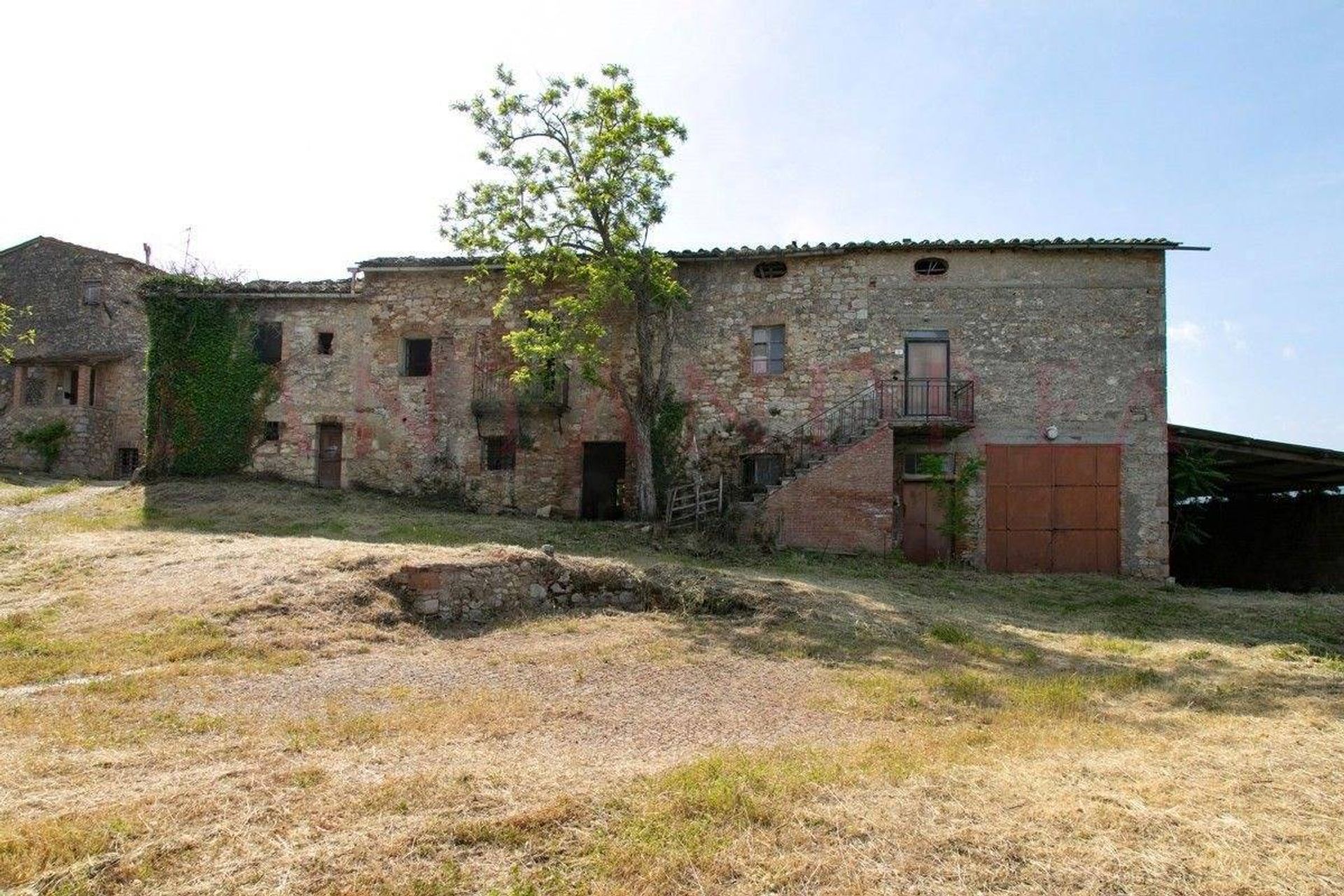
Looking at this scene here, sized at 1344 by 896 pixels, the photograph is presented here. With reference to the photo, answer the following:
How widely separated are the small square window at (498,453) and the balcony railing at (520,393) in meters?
0.70

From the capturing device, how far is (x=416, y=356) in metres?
22.7

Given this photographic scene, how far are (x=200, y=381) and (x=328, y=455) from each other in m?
3.87

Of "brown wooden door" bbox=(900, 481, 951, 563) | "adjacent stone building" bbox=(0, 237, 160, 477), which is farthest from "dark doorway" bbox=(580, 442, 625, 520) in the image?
"adjacent stone building" bbox=(0, 237, 160, 477)

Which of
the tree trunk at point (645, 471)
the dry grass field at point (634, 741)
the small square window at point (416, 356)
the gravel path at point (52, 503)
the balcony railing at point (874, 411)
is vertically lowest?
the dry grass field at point (634, 741)

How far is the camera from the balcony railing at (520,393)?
2145 centimetres

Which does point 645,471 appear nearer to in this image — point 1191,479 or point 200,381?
point 200,381

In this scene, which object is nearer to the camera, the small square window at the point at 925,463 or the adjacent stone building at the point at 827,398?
the adjacent stone building at the point at 827,398

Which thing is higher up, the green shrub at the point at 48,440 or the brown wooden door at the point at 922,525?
the green shrub at the point at 48,440

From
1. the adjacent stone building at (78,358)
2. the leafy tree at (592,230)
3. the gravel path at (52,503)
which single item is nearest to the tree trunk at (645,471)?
the leafy tree at (592,230)

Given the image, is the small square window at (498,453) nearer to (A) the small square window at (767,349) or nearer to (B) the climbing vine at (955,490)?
(A) the small square window at (767,349)

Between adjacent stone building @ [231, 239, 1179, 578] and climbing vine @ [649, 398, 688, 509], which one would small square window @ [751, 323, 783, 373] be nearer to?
adjacent stone building @ [231, 239, 1179, 578]

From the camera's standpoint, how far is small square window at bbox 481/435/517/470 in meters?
Result: 22.0

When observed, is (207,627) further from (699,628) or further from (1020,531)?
(1020,531)

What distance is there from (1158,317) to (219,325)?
23.6 metres
